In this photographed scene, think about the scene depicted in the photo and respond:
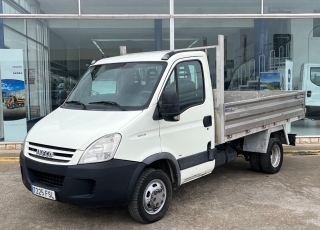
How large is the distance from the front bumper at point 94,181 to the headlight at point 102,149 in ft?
0.19

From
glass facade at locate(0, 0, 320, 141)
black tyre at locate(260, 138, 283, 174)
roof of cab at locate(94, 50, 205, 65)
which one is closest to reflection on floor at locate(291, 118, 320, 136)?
glass facade at locate(0, 0, 320, 141)

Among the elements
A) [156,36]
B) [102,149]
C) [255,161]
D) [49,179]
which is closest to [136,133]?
[102,149]

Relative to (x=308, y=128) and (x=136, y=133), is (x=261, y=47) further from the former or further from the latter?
(x=136, y=133)

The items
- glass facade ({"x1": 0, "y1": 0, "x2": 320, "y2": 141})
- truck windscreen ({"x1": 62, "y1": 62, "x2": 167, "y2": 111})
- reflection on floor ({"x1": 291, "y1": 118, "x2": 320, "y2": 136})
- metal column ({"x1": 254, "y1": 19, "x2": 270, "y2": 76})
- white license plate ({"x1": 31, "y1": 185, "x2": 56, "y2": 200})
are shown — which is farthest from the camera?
reflection on floor ({"x1": 291, "y1": 118, "x2": 320, "y2": 136})

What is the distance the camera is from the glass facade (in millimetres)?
9070

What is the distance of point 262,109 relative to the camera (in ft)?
19.4

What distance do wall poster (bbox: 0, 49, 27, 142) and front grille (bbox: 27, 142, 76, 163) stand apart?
5417 mm

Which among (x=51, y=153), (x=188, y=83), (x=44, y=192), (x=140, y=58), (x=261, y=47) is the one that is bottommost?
(x=44, y=192)

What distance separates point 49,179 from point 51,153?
33cm

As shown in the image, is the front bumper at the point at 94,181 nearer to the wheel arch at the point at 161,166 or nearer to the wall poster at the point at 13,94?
the wheel arch at the point at 161,166

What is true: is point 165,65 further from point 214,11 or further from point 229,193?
point 214,11

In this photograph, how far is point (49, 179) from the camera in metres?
4.01

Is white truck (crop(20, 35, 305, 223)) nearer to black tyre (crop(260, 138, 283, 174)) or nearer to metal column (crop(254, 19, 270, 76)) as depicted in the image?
black tyre (crop(260, 138, 283, 174))

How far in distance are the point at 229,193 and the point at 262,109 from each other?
1.55m
